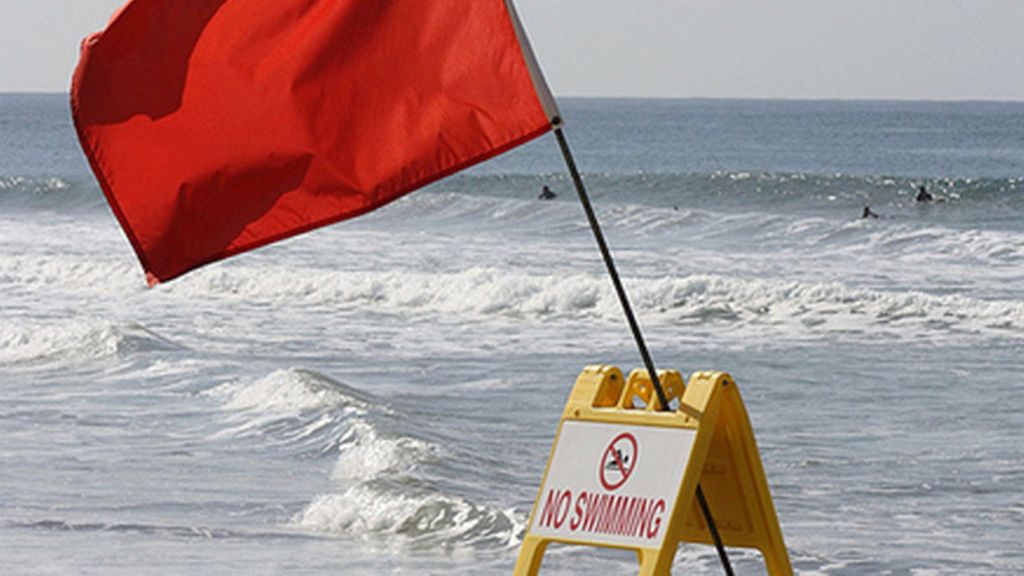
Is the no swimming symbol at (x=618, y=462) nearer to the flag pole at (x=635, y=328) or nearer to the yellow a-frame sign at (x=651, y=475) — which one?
the yellow a-frame sign at (x=651, y=475)

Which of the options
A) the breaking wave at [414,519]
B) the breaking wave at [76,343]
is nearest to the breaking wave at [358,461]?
the breaking wave at [414,519]

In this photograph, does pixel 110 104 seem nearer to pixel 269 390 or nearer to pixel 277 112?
pixel 277 112

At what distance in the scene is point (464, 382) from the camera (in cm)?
1537

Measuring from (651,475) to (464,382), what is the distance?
35.5 feet

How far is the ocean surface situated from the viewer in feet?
29.7

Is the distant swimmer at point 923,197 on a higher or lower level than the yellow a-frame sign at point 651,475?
lower

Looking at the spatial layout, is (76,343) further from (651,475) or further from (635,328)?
(635,328)

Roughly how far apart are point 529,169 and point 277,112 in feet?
201

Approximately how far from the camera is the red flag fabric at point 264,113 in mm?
4688

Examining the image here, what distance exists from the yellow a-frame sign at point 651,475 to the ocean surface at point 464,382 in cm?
360

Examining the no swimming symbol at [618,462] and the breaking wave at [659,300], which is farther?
the breaking wave at [659,300]

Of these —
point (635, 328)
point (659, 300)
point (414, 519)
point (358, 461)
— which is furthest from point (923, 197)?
point (635, 328)

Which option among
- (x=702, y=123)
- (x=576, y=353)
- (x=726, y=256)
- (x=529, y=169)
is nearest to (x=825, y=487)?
(x=576, y=353)

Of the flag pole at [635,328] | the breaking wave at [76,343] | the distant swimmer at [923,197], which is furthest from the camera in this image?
the distant swimmer at [923,197]
